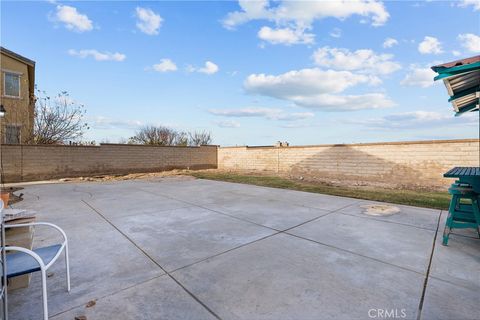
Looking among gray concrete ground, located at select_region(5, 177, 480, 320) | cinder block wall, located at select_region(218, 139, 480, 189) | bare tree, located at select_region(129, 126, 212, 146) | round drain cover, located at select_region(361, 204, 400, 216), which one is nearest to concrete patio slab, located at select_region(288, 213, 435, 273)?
gray concrete ground, located at select_region(5, 177, 480, 320)

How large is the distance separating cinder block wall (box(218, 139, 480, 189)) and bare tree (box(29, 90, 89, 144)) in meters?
12.0

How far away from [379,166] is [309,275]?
33.4ft

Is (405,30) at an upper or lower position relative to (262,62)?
lower

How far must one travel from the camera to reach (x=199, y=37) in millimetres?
10023

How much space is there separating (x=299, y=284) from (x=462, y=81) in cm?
436

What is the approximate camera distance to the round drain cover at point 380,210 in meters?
5.01

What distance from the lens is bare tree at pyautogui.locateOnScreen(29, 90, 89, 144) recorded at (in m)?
14.2

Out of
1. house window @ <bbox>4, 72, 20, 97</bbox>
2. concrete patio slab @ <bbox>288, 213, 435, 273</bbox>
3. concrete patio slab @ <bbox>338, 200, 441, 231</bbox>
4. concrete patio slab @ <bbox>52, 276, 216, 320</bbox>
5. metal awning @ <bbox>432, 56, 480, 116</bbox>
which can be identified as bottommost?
concrete patio slab @ <bbox>338, 200, 441, 231</bbox>

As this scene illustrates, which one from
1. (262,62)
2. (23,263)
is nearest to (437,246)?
(23,263)

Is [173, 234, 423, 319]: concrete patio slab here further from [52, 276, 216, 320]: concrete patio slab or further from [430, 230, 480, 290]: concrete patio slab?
[430, 230, 480, 290]: concrete patio slab

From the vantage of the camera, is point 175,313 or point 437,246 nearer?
point 175,313

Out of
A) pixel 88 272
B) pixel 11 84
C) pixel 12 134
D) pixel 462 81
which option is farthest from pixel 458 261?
pixel 11 84

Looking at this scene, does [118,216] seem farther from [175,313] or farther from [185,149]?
[185,149]

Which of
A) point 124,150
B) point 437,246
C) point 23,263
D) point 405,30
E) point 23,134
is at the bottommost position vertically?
point 437,246
